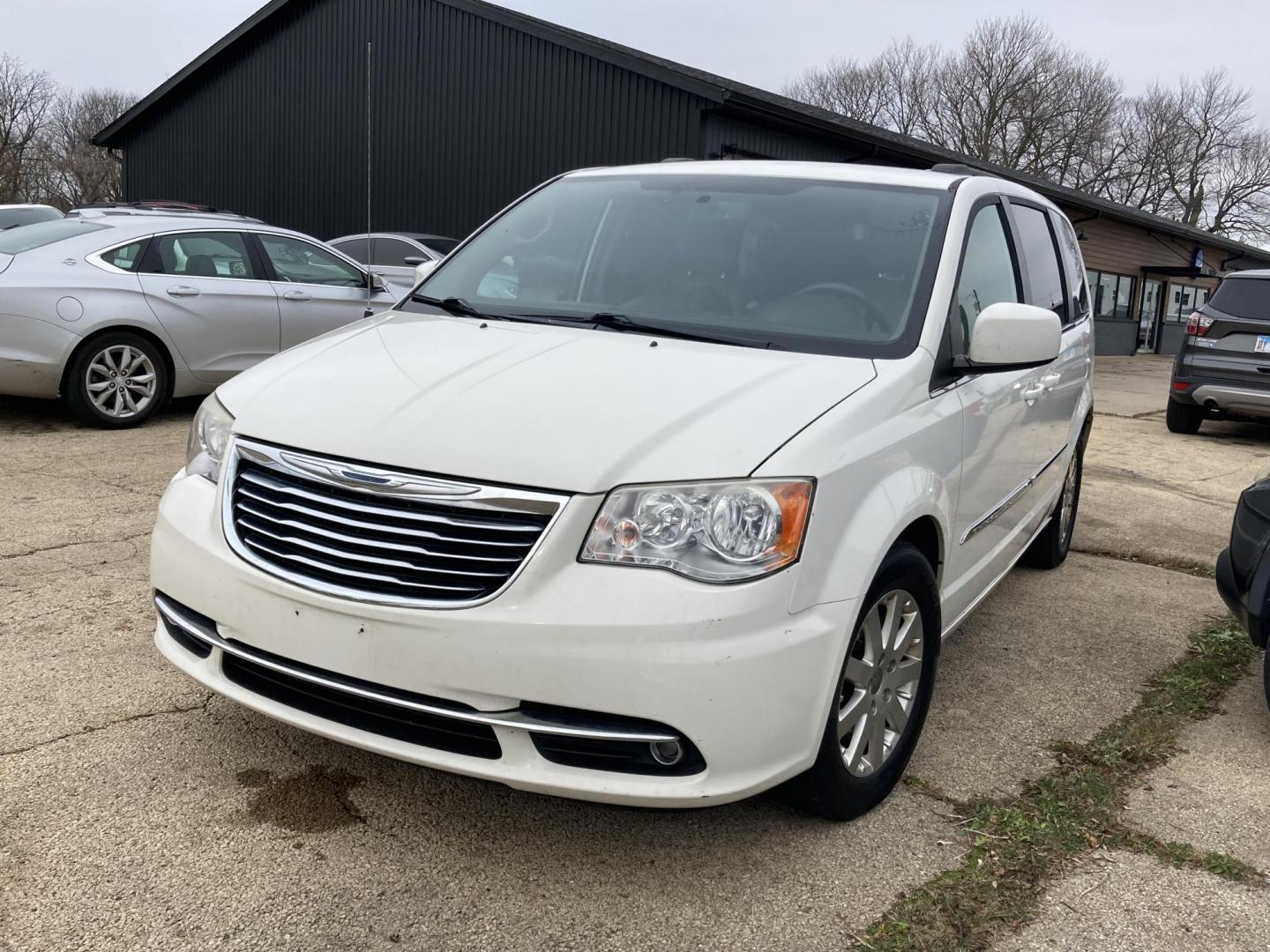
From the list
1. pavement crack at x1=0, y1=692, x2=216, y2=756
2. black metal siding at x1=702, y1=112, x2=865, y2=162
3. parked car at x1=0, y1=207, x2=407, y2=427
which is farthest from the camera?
black metal siding at x1=702, y1=112, x2=865, y2=162

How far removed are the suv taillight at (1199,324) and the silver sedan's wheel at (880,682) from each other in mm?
9110

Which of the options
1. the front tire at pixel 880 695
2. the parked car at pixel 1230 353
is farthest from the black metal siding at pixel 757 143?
the front tire at pixel 880 695

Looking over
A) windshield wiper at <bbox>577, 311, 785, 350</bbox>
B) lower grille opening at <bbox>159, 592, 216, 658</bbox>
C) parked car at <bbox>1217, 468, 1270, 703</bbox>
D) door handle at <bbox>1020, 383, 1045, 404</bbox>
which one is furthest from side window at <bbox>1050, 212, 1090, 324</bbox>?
lower grille opening at <bbox>159, 592, 216, 658</bbox>

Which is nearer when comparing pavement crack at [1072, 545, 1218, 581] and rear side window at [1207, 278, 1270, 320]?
pavement crack at [1072, 545, 1218, 581]

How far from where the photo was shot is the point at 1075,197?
22156mm

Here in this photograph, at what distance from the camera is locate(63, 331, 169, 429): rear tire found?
7.34m

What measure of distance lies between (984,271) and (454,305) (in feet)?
5.69

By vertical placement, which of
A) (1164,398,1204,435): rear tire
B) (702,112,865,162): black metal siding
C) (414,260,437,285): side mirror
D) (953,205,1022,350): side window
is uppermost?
(702,112,865,162): black metal siding

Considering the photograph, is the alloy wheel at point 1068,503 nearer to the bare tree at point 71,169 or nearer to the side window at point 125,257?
the side window at point 125,257

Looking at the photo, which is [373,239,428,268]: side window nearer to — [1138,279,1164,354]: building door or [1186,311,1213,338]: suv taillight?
[1186,311,1213,338]: suv taillight

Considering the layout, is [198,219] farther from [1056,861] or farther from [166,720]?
[1056,861]

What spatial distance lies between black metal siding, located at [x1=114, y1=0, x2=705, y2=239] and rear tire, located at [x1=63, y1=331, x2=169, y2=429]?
8.41 meters

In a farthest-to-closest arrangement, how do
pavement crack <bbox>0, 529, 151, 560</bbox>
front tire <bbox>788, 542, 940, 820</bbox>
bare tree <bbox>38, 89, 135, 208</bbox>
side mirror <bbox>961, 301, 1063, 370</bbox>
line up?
bare tree <bbox>38, 89, 135, 208</bbox>, pavement crack <bbox>0, 529, 151, 560</bbox>, side mirror <bbox>961, 301, 1063, 370</bbox>, front tire <bbox>788, 542, 940, 820</bbox>

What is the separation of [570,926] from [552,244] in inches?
90.9
